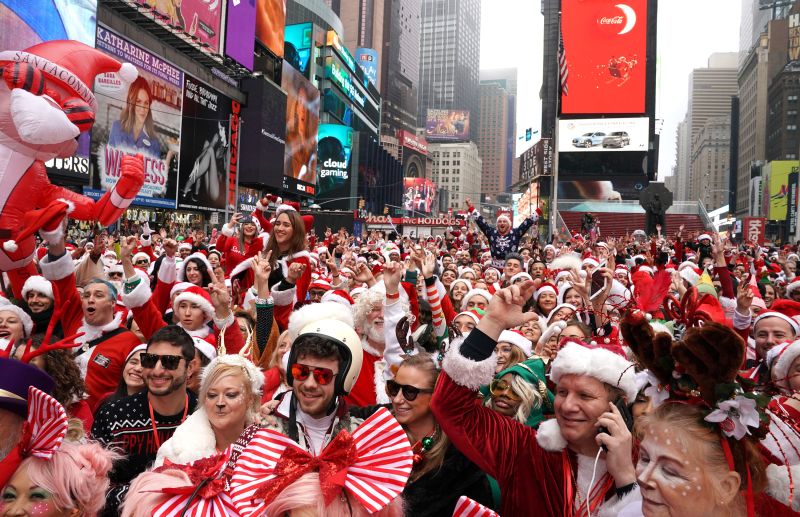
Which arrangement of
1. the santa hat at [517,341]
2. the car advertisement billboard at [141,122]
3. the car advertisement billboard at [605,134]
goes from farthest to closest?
1. the car advertisement billboard at [605,134]
2. the car advertisement billboard at [141,122]
3. the santa hat at [517,341]

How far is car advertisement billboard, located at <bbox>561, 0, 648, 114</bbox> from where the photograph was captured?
5138 centimetres

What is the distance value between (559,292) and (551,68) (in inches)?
3188

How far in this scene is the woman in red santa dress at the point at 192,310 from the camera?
15.5 feet

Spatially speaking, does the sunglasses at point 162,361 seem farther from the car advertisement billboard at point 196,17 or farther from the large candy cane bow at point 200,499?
the car advertisement billboard at point 196,17

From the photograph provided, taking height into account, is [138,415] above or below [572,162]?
below

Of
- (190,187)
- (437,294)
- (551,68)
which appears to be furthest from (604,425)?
(551,68)

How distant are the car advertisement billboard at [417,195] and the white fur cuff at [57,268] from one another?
113m

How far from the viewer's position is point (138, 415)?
327 centimetres

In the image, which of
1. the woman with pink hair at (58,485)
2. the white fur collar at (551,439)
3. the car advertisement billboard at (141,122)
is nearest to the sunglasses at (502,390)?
the white fur collar at (551,439)

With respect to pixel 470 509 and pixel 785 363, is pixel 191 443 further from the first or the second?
pixel 785 363

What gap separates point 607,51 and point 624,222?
14.6 m

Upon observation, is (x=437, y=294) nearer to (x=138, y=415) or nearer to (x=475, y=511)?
(x=138, y=415)

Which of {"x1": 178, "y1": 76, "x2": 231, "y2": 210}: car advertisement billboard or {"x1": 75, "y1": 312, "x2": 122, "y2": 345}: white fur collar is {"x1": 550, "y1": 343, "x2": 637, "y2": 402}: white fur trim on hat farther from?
{"x1": 178, "y1": 76, "x2": 231, "y2": 210}: car advertisement billboard

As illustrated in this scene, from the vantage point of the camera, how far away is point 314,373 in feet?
8.76
